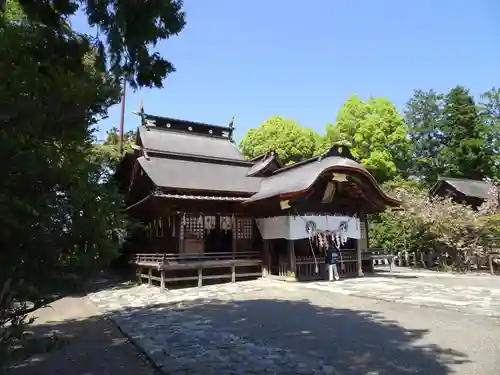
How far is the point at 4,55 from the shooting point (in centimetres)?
321

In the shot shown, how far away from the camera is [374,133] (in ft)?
113

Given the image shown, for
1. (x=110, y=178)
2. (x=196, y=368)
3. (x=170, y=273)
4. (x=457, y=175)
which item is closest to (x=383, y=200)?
(x=170, y=273)

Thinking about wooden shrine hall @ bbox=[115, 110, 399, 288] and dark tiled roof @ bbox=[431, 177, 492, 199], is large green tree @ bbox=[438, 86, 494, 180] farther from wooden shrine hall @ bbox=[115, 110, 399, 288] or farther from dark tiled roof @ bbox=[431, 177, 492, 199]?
wooden shrine hall @ bbox=[115, 110, 399, 288]

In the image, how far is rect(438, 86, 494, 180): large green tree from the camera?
3731 centimetres

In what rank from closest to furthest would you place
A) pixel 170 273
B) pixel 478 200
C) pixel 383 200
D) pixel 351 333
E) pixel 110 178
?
pixel 110 178 → pixel 351 333 → pixel 170 273 → pixel 383 200 → pixel 478 200

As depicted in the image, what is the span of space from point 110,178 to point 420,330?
6.06 metres

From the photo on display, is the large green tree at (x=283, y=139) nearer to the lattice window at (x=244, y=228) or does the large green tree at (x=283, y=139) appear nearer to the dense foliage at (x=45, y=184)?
the lattice window at (x=244, y=228)

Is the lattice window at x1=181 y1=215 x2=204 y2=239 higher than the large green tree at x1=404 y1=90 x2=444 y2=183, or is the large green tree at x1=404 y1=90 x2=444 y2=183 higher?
the large green tree at x1=404 y1=90 x2=444 y2=183

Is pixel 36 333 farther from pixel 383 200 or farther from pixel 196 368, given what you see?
pixel 383 200

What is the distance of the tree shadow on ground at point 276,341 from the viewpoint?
5215 mm

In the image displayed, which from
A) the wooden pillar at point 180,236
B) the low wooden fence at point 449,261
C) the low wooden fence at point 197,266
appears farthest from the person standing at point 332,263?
the low wooden fence at point 449,261

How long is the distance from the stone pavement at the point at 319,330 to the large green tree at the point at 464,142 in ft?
94.4

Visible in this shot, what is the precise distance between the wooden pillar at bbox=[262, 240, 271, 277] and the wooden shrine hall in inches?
1.7

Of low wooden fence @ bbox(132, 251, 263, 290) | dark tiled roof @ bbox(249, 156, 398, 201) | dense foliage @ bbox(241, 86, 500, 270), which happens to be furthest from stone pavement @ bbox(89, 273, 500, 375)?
dense foliage @ bbox(241, 86, 500, 270)
